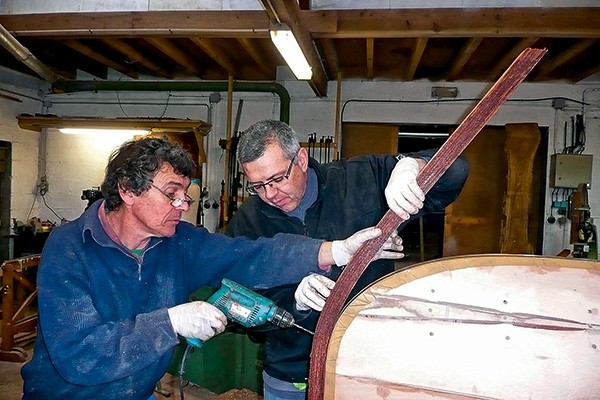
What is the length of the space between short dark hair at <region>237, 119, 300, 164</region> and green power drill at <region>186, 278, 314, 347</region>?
465mm

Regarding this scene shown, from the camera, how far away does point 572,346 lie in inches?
37.2

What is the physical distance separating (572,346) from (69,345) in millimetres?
1209

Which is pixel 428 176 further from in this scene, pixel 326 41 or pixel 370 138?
pixel 370 138

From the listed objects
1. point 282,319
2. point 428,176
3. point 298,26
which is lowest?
point 282,319

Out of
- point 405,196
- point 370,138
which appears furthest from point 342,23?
point 405,196

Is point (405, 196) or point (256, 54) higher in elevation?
point (256, 54)

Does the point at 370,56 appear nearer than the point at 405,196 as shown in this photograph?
No

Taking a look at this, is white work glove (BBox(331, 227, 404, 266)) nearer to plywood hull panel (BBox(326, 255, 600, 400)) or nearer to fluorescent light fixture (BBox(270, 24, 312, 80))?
plywood hull panel (BBox(326, 255, 600, 400))

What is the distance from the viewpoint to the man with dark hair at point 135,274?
4.06 feet

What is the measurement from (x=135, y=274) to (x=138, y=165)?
349 mm

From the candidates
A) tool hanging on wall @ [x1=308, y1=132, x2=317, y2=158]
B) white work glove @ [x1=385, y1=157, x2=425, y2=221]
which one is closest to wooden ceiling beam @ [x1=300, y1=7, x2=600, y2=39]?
tool hanging on wall @ [x1=308, y1=132, x2=317, y2=158]

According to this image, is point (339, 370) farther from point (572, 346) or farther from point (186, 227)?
point (186, 227)

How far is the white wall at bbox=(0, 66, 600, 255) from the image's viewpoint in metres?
5.10

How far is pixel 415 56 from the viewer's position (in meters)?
4.25
